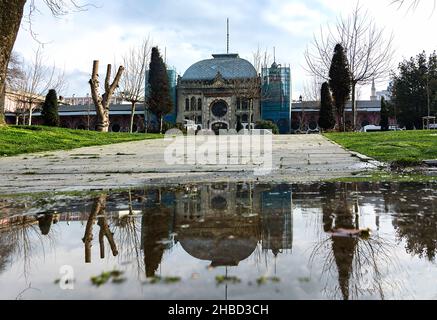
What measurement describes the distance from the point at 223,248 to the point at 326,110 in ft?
105

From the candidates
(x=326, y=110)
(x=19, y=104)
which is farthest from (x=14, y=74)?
(x=326, y=110)

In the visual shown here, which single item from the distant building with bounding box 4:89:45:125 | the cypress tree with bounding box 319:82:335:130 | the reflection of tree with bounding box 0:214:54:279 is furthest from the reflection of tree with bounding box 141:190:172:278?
the distant building with bounding box 4:89:45:125

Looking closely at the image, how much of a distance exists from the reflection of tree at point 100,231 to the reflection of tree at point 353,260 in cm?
104

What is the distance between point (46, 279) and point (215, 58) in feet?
184

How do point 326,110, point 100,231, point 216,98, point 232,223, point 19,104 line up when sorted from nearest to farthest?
1. point 100,231
2. point 232,223
3. point 326,110
4. point 19,104
5. point 216,98

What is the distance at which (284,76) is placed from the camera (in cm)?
4725

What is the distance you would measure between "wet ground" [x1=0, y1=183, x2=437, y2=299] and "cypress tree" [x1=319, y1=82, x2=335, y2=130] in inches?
1181

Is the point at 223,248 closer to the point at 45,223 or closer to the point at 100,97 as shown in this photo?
the point at 45,223

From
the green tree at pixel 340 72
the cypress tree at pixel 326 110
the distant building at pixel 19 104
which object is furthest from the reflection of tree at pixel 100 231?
the distant building at pixel 19 104

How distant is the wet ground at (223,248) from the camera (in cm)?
144

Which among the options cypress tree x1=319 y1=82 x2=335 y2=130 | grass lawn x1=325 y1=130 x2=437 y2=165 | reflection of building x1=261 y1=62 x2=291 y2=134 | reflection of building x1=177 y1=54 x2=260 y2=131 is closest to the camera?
grass lawn x1=325 y1=130 x2=437 y2=165

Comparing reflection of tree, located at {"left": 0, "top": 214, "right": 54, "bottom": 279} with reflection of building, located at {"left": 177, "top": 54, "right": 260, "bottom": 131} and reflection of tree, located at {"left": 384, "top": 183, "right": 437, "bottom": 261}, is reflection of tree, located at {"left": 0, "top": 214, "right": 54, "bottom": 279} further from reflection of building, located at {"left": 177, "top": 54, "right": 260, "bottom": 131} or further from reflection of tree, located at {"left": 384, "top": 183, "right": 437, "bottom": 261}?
reflection of building, located at {"left": 177, "top": 54, "right": 260, "bottom": 131}

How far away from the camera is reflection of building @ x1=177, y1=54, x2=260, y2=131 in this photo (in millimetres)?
49656

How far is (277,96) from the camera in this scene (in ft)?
156
